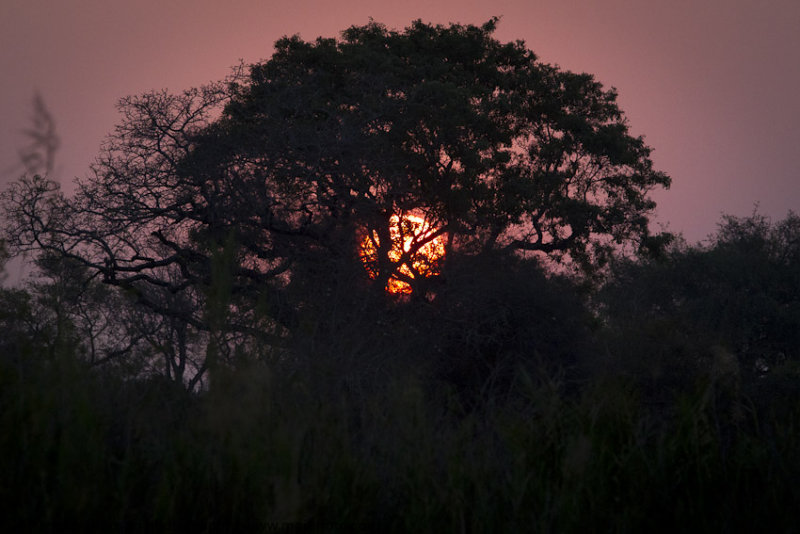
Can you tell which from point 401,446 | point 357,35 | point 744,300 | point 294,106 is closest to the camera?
point 401,446

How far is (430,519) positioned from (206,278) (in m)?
14.4

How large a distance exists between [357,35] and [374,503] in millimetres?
20119

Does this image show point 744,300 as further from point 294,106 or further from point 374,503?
point 374,503

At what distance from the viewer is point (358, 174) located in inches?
704

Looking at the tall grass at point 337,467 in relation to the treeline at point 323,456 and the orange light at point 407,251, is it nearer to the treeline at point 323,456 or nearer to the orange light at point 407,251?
the treeline at point 323,456

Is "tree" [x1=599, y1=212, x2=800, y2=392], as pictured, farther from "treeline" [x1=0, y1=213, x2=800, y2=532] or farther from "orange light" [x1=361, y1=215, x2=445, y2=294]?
"treeline" [x1=0, y1=213, x2=800, y2=532]

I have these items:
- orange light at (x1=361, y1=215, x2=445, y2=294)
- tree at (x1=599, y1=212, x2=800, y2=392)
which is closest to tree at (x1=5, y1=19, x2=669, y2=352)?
orange light at (x1=361, y1=215, x2=445, y2=294)

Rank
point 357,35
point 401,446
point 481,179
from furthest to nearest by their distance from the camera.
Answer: point 357,35
point 481,179
point 401,446

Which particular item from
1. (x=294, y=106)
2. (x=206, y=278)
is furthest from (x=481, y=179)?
(x=206, y=278)

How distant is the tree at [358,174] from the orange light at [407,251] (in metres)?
0.07

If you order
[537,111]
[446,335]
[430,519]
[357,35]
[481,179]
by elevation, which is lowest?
[430,519]

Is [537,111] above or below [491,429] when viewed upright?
above

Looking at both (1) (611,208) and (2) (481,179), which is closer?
(2) (481,179)

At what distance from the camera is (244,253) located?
60.3 feet
